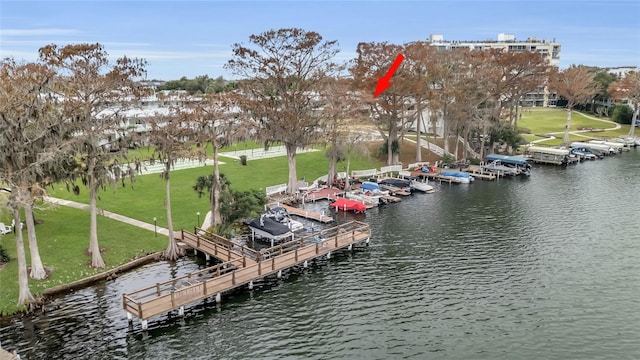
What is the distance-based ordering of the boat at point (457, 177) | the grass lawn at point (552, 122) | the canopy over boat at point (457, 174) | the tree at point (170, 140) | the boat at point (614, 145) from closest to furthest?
the tree at point (170, 140) < the boat at point (457, 177) < the canopy over boat at point (457, 174) < the boat at point (614, 145) < the grass lawn at point (552, 122)

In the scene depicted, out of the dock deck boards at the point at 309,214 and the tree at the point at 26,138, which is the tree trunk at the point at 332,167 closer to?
the dock deck boards at the point at 309,214

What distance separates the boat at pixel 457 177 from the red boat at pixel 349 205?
20.6m

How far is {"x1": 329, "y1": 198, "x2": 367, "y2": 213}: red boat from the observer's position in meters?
51.6

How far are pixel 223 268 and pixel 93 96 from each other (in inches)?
636

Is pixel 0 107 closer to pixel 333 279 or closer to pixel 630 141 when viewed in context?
pixel 333 279

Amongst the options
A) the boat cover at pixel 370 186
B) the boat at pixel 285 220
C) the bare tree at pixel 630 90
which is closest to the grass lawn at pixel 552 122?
the bare tree at pixel 630 90

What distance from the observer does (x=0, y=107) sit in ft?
85.6

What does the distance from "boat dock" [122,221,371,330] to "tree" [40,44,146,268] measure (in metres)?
7.39

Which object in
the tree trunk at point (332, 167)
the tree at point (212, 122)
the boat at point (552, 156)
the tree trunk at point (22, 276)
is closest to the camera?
the tree trunk at point (22, 276)

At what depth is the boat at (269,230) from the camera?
4066cm

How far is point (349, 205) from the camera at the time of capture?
5197cm

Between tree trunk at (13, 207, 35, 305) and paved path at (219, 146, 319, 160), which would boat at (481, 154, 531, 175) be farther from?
tree trunk at (13, 207, 35, 305)

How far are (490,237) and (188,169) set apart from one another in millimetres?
42095

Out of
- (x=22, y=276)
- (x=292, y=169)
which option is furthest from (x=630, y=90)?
(x=22, y=276)
